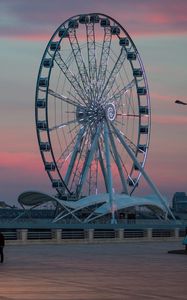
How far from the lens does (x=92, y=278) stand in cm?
2656

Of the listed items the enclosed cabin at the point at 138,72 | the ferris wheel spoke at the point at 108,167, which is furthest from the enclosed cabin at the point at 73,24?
the ferris wheel spoke at the point at 108,167

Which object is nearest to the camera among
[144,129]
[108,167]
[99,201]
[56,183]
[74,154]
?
[74,154]

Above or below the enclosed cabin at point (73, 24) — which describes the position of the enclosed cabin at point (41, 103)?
below

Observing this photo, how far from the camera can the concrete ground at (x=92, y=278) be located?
830 inches

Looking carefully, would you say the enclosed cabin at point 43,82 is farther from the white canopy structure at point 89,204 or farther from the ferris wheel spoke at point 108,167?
the white canopy structure at point 89,204

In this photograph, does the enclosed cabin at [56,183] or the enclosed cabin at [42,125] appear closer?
the enclosed cabin at [42,125]

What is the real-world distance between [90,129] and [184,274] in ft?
201

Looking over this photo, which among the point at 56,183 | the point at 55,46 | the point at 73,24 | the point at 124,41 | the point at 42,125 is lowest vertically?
the point at 56,183

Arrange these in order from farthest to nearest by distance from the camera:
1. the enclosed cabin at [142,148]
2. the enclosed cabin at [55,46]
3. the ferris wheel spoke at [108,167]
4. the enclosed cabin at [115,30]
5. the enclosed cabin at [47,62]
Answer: the enclosed cabin at [142,148] → the enclosed cabin at [115,30] → the ferris wheel spoke at [108,167] → the enclosed cabin at [55,46] → the enclosed cabin at [47,62]

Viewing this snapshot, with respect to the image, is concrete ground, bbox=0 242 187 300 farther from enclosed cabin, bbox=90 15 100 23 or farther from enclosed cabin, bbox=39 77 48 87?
enclosed cabin, bbox=90 15 100 23

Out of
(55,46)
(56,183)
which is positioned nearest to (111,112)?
(55,46)

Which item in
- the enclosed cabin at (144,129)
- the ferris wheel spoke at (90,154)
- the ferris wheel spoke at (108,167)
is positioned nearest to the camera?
the ferris wheel spoke at (90,154)

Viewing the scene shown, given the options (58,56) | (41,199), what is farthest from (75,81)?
(41,199)

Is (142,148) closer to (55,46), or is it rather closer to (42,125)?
(42,125)
